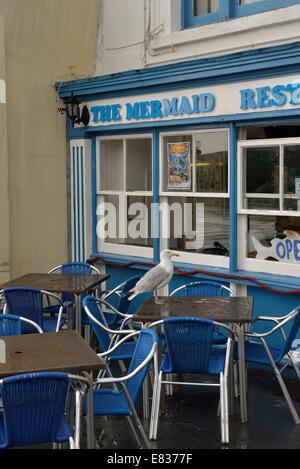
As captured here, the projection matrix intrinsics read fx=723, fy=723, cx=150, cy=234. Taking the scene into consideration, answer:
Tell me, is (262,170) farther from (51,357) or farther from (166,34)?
(51,357)

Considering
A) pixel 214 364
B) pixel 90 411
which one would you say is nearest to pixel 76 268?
pixel 214 364

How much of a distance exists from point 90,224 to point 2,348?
5.31 m

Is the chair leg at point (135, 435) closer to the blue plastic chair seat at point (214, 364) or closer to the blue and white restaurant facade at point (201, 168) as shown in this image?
the blue plastic chair seat at point (214, 364)

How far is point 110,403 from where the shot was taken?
4.88 meters

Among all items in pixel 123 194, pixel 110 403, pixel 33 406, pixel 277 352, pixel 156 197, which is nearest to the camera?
pixel 33 406

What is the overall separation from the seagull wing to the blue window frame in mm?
3441

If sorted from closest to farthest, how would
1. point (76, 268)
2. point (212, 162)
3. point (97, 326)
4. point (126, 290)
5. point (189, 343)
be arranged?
point (189, 343) < point (97, 326) < point (126, 290) < point (212, 162) < point (76, 268)

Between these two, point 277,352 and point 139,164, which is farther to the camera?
point 139,164

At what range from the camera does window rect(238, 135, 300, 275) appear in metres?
7.55

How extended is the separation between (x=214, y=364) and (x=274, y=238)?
2.39 m

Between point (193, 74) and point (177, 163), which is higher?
point (193, 74)

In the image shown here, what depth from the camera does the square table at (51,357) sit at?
4.25 meters

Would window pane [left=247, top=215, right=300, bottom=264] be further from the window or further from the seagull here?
the seagull

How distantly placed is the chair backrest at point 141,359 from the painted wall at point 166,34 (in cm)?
420
